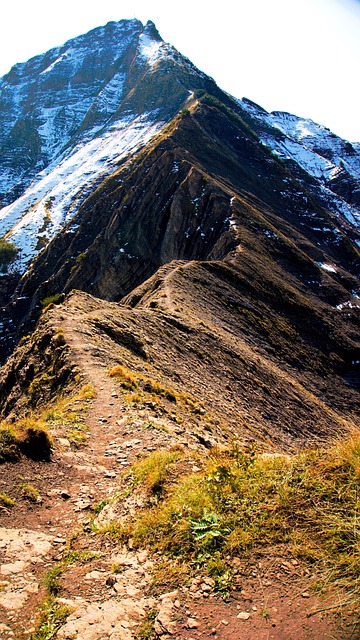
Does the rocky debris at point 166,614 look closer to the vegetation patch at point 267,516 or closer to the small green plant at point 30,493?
the vegetation patch at point 267,516

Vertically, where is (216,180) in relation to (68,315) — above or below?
above

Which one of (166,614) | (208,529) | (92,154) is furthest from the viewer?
(92,154)

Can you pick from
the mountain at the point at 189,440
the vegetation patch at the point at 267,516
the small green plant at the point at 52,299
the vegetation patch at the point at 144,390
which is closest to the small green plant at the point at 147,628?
the mountain at the point at 189,440

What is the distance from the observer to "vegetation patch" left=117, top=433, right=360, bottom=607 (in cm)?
403

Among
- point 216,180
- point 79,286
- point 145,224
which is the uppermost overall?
point 216,180

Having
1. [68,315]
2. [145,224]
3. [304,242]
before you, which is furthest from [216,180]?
[68,315]

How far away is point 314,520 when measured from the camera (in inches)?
174

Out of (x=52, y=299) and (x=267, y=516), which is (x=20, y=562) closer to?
(x=267, y=516)

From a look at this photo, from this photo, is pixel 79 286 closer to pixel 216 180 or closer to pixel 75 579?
pixel 216 180

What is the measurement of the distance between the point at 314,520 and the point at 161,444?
17.7 ft

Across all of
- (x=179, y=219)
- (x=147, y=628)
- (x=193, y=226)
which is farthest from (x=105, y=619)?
(x=179, y=219)

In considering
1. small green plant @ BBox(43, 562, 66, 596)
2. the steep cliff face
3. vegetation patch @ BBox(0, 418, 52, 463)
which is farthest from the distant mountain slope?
small green plant @ BBox(43, 562, 66, 596)

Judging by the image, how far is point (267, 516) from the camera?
4.83 m

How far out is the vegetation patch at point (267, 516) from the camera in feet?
13.2
